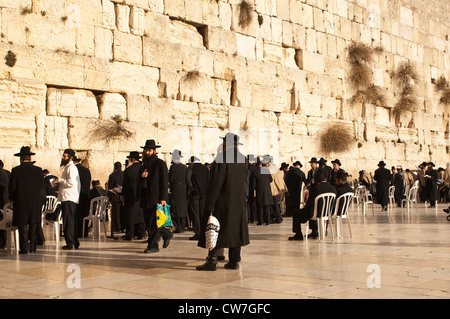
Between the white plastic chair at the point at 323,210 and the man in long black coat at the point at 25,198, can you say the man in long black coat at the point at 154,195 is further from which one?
the white plastic chair at the point at 323,210

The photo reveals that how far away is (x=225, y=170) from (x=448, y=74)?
2062cm

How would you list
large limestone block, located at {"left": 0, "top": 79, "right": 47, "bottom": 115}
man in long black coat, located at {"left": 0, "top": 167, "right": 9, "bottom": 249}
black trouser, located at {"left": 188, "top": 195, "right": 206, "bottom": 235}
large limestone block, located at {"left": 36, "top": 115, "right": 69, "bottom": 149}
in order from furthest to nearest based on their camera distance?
1. large limestone block, located at {"left": 36, "top": 115, "right": 69, "bottom": 149}
2. large limestone block, located at {"left": 0, "top": 79, "right": 47, "bottom": 115}
3. black trouser, located at {"left": 188, "top": 195, "right": 206, "bottom": 235}
4. man in long black coat, located at {"left": 0, "top": 167, "right": 9, "bottom": 249}

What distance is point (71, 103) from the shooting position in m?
11.3

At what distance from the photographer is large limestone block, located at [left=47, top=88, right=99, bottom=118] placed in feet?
36.4

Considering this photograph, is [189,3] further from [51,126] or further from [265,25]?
[51,126]

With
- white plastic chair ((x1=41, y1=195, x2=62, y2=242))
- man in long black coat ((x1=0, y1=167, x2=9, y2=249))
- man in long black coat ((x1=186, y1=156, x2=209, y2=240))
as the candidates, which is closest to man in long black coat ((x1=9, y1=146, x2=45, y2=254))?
man in long black coat ((x1=0, y1=167, x2=9, y2=249))

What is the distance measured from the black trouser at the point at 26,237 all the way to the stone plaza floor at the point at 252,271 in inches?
6.2

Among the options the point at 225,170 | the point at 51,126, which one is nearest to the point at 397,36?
the point at 51,126

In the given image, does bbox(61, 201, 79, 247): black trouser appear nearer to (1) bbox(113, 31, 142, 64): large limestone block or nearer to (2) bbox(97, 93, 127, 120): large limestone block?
(2) bbox(97, 93, 127, 120): large limestone block

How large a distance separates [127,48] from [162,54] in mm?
937

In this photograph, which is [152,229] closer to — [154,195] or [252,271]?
[154,195]

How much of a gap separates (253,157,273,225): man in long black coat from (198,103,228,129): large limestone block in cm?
227

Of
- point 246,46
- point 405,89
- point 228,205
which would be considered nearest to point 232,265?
point 228,205

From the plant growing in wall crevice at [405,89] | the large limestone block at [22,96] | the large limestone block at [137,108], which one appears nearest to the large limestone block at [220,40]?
the large limestone block at [137,108]
